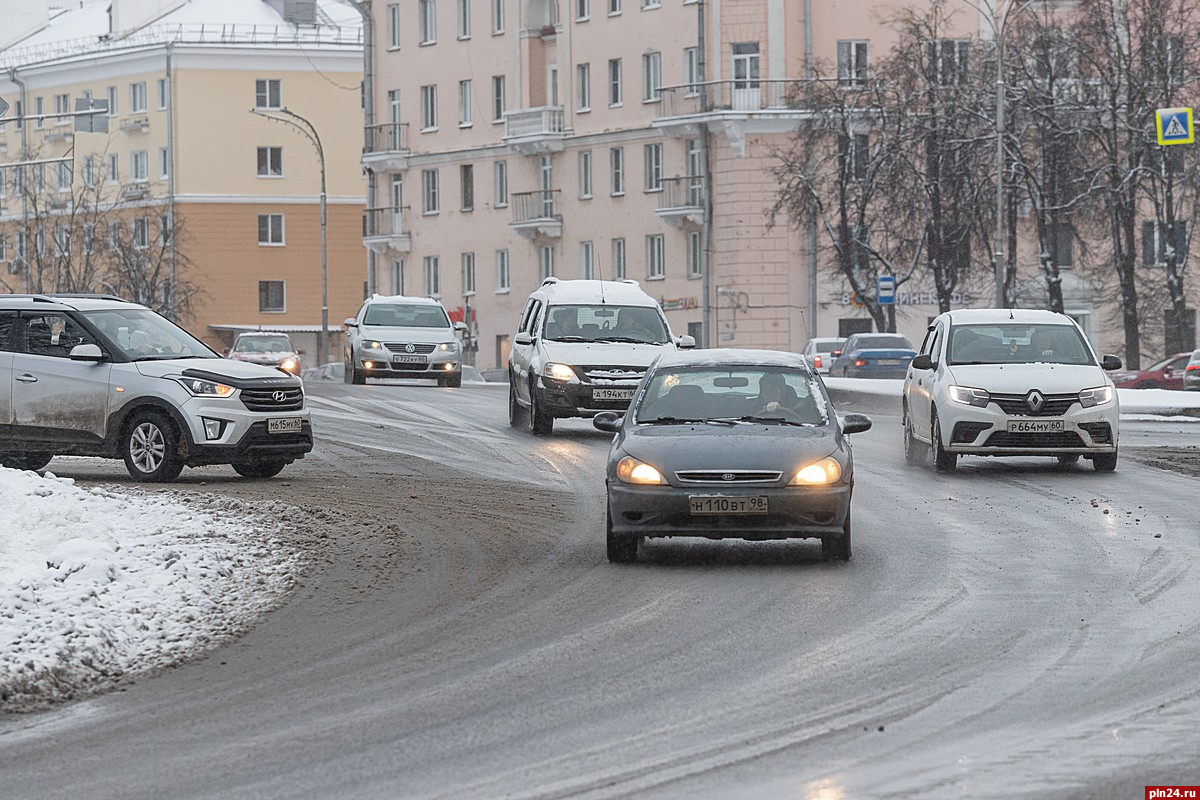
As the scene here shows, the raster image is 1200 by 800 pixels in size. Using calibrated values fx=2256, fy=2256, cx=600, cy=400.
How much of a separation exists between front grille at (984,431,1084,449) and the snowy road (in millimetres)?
3927

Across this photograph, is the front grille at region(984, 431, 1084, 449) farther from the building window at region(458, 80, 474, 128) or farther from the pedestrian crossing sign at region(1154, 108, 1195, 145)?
the building window at region(458, 80, 474, 128)

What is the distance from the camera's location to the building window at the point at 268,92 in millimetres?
98375

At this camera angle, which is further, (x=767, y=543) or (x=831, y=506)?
(x=767, y=543)

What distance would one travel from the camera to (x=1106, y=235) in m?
64.8

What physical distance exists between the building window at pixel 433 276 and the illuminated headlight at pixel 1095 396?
63.5 m

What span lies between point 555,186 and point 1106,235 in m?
21.7

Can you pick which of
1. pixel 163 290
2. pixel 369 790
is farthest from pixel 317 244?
pixel 369 790

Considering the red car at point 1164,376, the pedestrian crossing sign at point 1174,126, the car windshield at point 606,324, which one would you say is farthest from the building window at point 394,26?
the car windshield at point 606,324

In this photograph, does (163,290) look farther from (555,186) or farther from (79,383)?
(79,383)

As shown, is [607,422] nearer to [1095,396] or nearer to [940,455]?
[940,455]

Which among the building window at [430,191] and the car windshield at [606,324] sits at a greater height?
the building window at [430,191]

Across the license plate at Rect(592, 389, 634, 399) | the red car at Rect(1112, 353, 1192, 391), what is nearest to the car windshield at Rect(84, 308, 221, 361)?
the license plate at Rect(592, 389, 634, 399)

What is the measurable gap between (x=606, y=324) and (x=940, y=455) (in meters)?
6.90

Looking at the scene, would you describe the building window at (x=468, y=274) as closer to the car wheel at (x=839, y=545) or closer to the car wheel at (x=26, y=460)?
the car wheel at (x=26, y=460)
